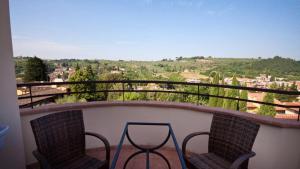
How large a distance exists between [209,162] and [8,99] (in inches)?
81.6

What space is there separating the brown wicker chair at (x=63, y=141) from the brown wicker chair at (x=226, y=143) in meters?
0.92

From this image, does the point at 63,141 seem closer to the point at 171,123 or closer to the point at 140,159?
the point at 140,159

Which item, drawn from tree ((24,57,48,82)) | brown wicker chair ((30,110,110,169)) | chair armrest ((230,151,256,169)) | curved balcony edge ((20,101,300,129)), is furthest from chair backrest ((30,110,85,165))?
tree ((24,57,48,82))

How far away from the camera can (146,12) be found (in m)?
8.66

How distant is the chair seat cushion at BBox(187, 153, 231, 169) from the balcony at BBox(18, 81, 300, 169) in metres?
0.66

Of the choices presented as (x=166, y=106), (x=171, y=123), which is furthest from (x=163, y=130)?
(x=166, y=106)

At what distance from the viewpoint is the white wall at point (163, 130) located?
1850 millimetres

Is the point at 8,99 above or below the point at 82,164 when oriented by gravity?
above

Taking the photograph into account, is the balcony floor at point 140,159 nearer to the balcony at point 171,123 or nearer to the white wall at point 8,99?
the balcony at point 171,123

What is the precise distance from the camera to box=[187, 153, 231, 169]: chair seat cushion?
4.86 ft

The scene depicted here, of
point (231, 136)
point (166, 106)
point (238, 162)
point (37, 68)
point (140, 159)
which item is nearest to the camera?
point (238, 162)

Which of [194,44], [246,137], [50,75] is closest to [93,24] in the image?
[50,75]

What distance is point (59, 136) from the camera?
1500mm

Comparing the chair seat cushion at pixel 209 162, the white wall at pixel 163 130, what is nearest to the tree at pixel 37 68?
the white wall at pixel 163 130
